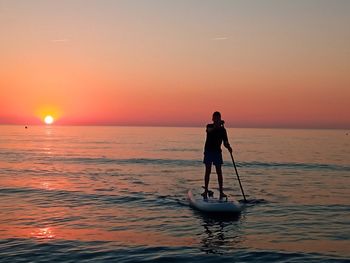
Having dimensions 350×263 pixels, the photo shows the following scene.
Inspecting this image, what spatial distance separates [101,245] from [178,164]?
83.3 ft

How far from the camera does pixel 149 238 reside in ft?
35.8

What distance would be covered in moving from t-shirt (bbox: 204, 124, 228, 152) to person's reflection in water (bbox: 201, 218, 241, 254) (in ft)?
8.92

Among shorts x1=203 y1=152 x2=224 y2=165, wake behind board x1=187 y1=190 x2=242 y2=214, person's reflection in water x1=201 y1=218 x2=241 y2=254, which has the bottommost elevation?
person's reflection in water x1=201 y1=218 x2=241 y2=254

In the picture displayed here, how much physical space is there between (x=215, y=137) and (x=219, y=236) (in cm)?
436

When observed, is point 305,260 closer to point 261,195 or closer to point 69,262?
point 69,262

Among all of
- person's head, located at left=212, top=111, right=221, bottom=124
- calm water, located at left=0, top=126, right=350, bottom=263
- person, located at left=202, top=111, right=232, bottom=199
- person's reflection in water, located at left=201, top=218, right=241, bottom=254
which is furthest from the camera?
person, located at left=202, top=111, right=232, bottom=199

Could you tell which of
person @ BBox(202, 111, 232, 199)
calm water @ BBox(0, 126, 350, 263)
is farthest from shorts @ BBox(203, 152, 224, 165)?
calm water @ BBox(0, 126, 350, 263)

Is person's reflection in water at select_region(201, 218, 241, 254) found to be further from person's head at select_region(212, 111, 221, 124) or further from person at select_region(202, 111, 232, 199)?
person's head at select_region(212, 111, 221, 124)

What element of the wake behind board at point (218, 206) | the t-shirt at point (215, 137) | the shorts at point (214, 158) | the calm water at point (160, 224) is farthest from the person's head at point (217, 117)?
the calm water at point (160, 224)

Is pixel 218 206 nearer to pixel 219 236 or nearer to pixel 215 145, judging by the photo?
pixel 215 145

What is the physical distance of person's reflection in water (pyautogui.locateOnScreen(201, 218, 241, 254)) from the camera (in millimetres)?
9945

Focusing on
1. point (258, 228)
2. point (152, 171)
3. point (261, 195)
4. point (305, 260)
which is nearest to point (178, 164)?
point (152, 171)

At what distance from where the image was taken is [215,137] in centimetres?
1462

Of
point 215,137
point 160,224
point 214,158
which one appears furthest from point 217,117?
point 160,224
